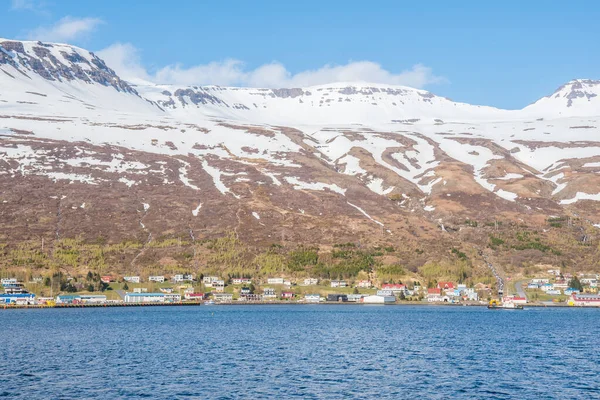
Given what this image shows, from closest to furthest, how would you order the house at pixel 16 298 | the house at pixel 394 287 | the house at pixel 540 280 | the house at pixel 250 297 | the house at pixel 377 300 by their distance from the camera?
the house at pixel 16 298, the house at pixel 377 300, the house at pixel 250 297, the house at pixel 394 287, the house at pixel 540 280

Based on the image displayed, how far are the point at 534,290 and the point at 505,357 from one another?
291ft

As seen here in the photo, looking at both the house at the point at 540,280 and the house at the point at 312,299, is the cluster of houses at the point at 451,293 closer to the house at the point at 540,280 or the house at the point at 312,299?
the house at the point at 540,280

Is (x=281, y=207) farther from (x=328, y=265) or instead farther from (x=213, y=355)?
(x=213, y=355)

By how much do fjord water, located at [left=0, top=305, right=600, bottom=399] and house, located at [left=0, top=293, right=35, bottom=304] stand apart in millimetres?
26017

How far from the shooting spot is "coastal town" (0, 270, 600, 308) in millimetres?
145750

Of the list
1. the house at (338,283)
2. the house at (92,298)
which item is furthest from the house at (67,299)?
the house at (338,283)

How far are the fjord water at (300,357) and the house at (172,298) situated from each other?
3500cm

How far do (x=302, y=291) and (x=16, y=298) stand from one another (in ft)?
168

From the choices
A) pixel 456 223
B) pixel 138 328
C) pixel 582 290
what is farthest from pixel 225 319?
pixel 456 223

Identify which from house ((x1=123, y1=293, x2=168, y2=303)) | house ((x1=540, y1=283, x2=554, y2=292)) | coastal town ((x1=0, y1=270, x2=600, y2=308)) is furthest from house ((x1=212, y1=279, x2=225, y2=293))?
house ((x1=540, y1=283, x2=554, y2=292))

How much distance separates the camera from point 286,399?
157 feet

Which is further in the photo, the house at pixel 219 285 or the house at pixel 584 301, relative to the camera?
the house at pixel 219 285

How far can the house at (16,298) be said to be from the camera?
13850 centimetres

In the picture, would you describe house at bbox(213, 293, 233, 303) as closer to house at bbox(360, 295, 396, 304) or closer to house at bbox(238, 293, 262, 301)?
house at bbox(238, 293, 262, 301)
